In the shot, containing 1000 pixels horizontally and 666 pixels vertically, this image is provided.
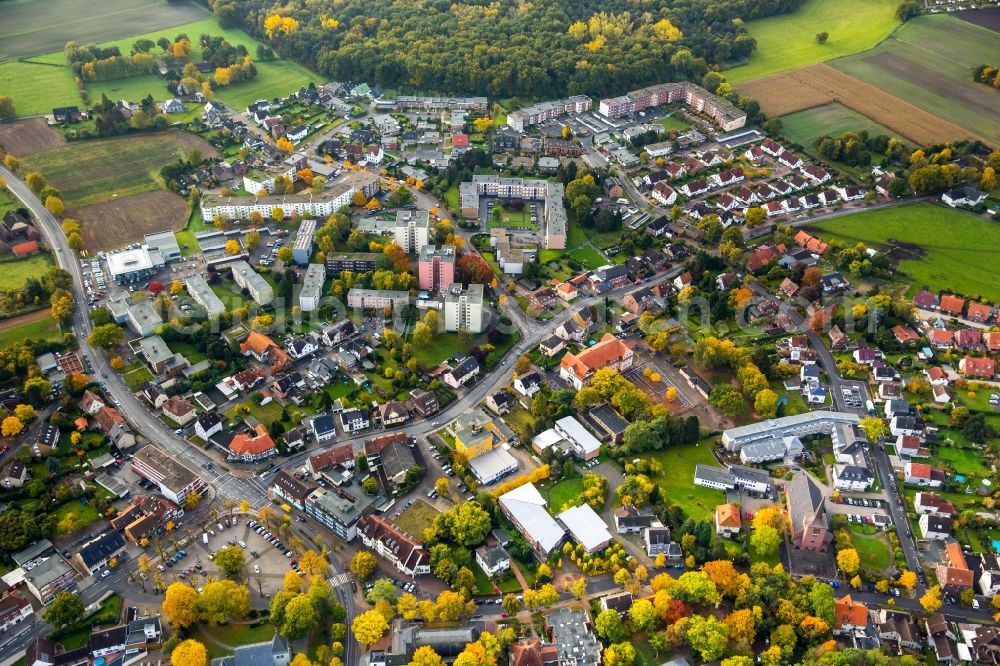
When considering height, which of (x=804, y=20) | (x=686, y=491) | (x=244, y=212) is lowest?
(x=686, y=491)

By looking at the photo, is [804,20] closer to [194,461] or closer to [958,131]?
[958,131]

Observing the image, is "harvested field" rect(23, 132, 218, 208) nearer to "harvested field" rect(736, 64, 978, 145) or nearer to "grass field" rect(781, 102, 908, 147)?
"grass field" rect(781, 102, 908, 147)

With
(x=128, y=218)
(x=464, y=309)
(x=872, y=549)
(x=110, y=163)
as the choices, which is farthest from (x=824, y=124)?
(x=110, y=163)

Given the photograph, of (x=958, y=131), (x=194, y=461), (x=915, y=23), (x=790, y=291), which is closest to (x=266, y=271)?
(x=194, y=461)

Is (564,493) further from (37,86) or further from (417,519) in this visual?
(37,86)

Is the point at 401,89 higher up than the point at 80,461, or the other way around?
the point at 401,89

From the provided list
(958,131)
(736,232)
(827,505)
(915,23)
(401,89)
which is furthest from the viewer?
(915,23)

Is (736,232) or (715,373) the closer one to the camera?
(715,373)
